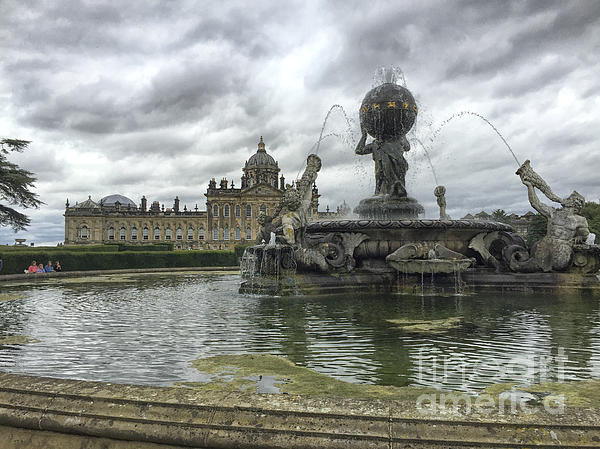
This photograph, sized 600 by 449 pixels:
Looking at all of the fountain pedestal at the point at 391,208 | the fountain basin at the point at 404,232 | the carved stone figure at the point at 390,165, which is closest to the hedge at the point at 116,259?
the fountain basin at the point at 404,232

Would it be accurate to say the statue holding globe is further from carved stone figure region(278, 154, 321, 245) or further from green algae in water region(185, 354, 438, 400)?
green algae in water region(185, 354, 438, 400)

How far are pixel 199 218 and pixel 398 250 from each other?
3456 inches

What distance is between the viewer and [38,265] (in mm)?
20000

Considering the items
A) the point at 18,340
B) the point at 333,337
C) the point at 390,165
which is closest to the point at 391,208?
the point at 390,165

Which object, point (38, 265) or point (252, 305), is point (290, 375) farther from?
point (38, 265)

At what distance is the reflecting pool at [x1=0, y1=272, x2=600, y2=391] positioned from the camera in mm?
3621

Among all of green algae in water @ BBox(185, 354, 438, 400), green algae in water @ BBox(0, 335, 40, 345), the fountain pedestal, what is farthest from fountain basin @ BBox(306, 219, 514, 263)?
green algae in water @ BBox(0, 335, 40, 345)

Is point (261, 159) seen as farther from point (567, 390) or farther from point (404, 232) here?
point (567, 390)

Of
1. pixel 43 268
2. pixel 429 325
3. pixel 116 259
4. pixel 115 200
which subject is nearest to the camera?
pixel 429 325

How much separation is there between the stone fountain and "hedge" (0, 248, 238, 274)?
554 inches

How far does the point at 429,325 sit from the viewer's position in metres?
5.71

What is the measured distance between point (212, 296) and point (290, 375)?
21.3 ft

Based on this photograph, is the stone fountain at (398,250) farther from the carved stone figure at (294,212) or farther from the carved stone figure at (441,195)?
the carved stone figure at (441,195)

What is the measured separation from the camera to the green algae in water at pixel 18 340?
4805 millimetres
